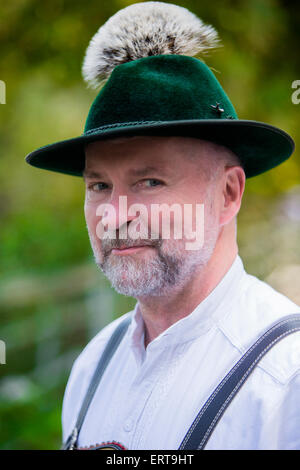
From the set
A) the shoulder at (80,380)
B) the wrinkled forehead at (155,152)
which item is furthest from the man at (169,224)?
the shoulder at (80,380)

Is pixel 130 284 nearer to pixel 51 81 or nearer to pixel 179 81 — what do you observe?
pixel 179 81

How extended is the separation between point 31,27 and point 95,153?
99.8 inches

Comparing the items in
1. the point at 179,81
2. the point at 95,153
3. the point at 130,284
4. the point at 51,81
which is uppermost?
the point at 51,81

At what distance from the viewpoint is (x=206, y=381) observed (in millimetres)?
1296

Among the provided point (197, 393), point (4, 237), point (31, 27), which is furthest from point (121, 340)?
point (4, 237)

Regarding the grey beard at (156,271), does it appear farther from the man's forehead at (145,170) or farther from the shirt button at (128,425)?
the shirt button at (128,425)

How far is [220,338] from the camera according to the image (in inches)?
54.1

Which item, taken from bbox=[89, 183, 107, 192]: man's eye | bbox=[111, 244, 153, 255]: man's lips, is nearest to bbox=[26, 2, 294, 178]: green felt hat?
bbox=[89, 183, 107, 192]: man's eye

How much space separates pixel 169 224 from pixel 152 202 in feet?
0.27

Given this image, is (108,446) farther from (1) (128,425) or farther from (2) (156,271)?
(2) (156,271)

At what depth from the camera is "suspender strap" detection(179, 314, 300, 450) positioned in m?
1.19

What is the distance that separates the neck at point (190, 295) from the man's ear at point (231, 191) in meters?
0.10

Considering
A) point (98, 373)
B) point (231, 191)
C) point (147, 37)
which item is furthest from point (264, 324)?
point (147, 37)

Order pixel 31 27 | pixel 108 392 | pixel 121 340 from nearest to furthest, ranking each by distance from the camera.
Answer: pixel 108 392
pixel 121 340
pixel 31 27
